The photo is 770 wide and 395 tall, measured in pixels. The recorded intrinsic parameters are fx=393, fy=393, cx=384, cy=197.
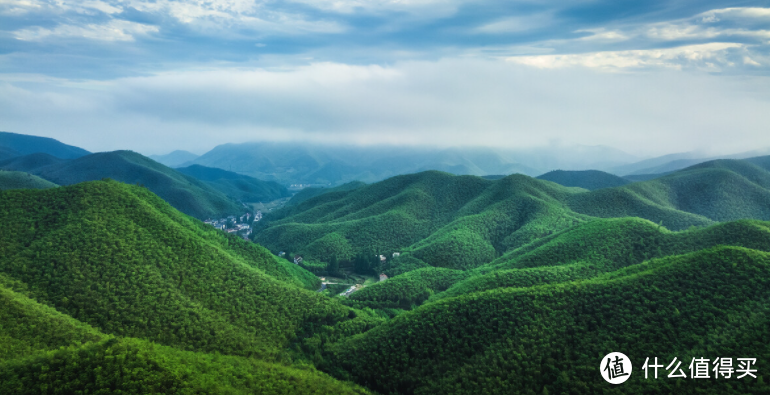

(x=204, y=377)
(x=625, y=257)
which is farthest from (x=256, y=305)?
(x=625, y=257)

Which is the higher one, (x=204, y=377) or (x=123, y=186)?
(x=123, y=186)

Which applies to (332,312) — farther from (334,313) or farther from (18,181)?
(18,181)

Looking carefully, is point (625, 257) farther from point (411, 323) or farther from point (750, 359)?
point (411, 323)

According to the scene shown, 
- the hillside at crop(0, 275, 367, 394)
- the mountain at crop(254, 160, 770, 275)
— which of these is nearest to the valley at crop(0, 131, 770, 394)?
the hillside at crop(0, 275, 367, 394)

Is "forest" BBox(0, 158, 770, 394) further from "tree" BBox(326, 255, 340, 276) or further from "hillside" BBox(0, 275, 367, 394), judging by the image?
"tree" BBox(326, 255, 340, 276)
